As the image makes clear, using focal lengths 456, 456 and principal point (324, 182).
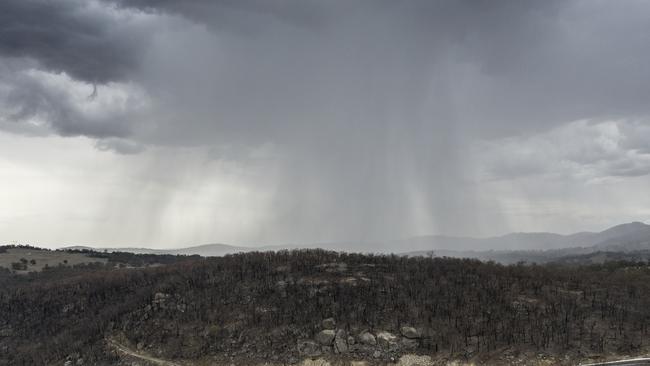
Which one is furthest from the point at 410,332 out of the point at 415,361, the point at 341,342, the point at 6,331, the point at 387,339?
the point at 6,331

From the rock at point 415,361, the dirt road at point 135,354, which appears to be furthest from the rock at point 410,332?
the dirt road at point 135,354

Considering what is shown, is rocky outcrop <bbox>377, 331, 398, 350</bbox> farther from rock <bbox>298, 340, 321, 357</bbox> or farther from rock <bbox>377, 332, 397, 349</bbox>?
rock <bbox>298, 340, 321, 357</bbox>

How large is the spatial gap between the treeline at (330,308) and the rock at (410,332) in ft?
3.02

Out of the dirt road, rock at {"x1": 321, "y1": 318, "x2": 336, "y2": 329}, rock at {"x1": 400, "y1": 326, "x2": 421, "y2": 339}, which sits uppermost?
rock at {"x1": 321, "y1": 318, "x2": 336, "y2": 329}

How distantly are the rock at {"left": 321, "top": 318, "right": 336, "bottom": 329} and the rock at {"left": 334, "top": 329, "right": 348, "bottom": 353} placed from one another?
1.50 metres

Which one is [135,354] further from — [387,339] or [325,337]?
[387,339]

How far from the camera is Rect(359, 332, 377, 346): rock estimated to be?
137 ft

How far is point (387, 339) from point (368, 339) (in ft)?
5.69

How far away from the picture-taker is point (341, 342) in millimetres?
42156

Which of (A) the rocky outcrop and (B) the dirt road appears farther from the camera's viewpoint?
(B) the dirt road

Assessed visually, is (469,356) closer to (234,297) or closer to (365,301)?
(365,301)

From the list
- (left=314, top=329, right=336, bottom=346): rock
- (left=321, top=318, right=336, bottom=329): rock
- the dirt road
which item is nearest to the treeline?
(left=321, top=318, right=336, bottom=329): rock

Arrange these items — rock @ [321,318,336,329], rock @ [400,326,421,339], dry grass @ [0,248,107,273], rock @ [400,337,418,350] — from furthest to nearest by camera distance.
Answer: dry grass @ [0,248,107,273] → rock @ [321,318,336,329] → rock @ [400,326,421,339] → rock @ [400,337,418,350]

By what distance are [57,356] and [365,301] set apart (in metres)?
34.2
